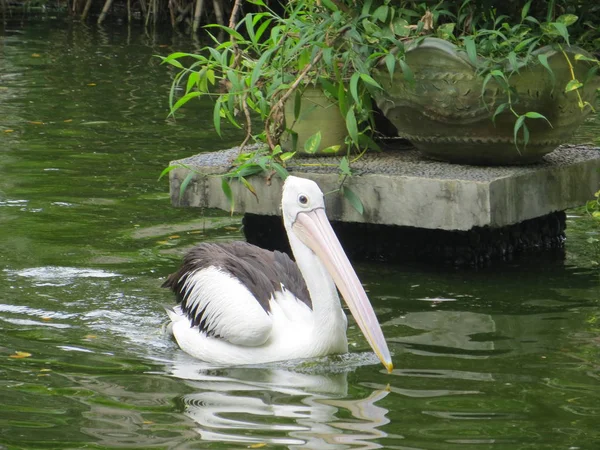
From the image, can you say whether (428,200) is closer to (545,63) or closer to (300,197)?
(545,63)

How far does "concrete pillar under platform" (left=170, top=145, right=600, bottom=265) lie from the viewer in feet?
19.6

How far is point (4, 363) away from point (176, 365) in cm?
70

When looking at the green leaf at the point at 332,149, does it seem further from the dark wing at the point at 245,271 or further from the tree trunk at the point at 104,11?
the tree trunk at the point at 104,11

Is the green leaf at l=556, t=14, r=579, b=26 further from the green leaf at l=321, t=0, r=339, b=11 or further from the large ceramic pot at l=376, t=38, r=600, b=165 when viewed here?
the green leaf at l=321, t=0, r=339, b=11

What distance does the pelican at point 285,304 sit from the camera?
4820mm

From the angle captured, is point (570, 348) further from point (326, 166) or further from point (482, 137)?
point (326, 166)

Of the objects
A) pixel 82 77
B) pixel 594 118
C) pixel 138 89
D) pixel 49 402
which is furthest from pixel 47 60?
pixel 49 402

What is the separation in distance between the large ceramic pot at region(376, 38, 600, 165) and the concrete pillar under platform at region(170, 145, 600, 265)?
133mm

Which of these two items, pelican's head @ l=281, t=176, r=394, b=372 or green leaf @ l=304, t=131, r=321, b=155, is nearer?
pelican's head @ l=281, t=176, r=394, b=372

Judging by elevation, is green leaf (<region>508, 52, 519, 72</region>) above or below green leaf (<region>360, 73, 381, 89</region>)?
above

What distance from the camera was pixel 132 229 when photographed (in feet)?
23.3

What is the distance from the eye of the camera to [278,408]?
429 centimetres

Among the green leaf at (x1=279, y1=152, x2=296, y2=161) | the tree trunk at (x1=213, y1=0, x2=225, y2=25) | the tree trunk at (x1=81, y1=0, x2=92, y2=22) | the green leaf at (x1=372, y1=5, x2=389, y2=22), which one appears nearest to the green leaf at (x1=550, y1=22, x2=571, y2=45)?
the green leaf at (x1=372, y1=5, x2=389, y2=22)

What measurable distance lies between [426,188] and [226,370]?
5.43 ft
